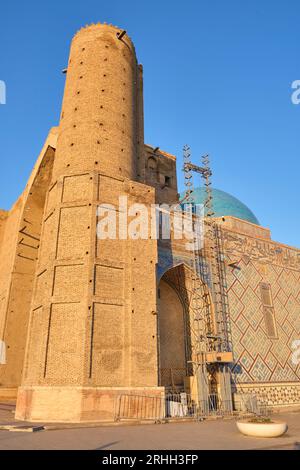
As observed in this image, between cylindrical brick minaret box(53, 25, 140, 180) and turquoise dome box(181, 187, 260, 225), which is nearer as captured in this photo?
cylindrical brick minaret box(53, 25, 140, 180)

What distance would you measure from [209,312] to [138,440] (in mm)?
8000

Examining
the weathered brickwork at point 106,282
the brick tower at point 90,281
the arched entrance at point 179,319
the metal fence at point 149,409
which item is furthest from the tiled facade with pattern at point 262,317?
the brick tower at point 90,281

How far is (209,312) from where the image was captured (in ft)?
45.0

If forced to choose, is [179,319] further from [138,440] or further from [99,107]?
[99,107]

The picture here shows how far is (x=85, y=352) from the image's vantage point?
9414 millimetres

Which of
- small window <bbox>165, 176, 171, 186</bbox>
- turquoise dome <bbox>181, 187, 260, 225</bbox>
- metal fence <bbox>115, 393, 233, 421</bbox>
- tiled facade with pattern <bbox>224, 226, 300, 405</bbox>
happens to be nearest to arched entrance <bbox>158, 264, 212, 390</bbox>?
tiled facade with pattern <bbox>224, 226, 300, 405</bbox>

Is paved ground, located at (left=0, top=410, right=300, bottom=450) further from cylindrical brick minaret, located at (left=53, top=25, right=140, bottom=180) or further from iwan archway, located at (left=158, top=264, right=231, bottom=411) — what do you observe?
cylindrical brick minaret, located at (left=53, top=25, right=140, bottom=180)

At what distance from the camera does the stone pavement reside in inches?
216

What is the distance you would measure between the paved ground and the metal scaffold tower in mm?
4885

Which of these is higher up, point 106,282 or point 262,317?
point 106,282

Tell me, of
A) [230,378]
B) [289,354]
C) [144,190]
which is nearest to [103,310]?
[144,190]

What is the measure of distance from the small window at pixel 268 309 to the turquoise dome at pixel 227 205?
11336 millimetres

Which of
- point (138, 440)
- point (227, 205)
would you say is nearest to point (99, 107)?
point (138, 440)

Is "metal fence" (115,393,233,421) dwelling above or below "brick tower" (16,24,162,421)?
below
